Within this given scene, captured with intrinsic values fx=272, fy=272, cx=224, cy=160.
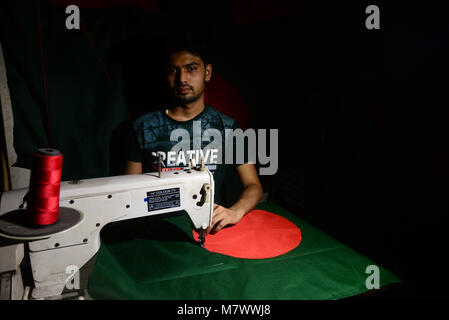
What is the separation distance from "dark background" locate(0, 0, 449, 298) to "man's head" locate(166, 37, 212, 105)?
0.22 m

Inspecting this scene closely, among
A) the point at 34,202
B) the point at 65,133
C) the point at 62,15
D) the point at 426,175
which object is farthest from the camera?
the point at 65,133

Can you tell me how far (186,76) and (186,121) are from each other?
28 cm

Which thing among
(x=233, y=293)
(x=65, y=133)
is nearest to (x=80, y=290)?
(x=233, y=293)

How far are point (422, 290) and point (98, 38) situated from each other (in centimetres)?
195

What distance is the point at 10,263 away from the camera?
0.79 m

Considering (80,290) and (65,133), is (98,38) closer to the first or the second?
(65,133)

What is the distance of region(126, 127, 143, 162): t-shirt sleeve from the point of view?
5.30 ft

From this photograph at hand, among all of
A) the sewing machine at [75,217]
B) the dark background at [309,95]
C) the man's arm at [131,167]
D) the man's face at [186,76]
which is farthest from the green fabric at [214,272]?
the man's face at [186,76]

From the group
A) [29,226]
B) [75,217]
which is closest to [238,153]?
[75,217]

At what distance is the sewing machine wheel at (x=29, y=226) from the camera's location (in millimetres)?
698

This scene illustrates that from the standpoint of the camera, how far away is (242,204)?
147cm

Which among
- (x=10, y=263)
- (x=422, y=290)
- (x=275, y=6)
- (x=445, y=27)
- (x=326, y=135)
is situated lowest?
(x=422, y=290)
